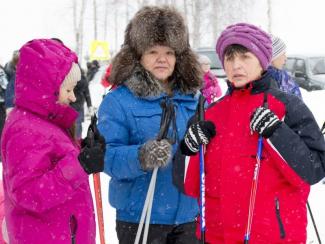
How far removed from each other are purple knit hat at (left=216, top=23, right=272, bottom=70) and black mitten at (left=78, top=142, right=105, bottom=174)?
86 centimetres

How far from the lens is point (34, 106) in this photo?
2580mm

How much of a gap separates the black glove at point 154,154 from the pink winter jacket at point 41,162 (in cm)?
35

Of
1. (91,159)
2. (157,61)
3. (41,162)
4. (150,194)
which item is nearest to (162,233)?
(150,194)

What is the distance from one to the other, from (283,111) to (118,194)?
113 centimetres

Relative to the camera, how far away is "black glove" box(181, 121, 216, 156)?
99.8 inches

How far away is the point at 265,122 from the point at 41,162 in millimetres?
1075

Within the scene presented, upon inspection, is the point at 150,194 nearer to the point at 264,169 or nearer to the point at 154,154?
the point at 154,154

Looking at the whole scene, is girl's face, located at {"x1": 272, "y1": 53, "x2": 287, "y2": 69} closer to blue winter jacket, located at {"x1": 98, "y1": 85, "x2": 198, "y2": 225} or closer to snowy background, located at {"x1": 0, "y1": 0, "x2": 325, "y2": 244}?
blue winter jacket, located at {"x1": 98, "y1": 85, "x2": 198, "y2": 225}

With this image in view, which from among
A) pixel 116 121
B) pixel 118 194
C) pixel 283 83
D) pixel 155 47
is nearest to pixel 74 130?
pixel 116 121

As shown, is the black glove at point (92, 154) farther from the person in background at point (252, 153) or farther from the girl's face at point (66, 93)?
the person in background at point (252, 153)

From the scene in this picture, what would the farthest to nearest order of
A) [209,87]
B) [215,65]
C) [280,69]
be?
[215,65] < [209,87] < [280,69]

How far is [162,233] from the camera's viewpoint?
3029 mm

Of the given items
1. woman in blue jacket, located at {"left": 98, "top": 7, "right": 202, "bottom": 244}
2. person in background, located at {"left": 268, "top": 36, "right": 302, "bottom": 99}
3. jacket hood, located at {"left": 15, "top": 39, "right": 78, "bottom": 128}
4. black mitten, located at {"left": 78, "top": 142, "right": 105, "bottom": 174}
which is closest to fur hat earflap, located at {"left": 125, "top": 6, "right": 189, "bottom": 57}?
woman in blue jacket, located at {"left": 98, "top": 7, "right": 202, "bottom": 244}

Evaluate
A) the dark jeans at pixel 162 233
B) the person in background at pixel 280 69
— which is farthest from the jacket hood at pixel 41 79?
the person in background at pixel 280 69
